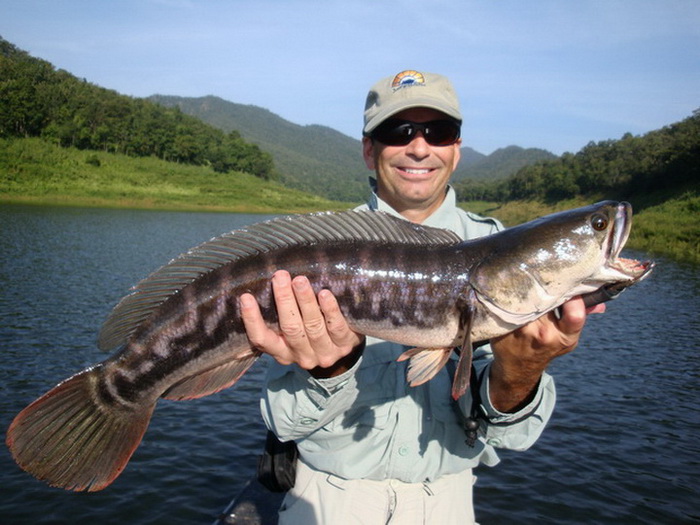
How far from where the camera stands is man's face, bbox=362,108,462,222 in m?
3.89

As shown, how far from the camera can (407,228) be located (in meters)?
3.20

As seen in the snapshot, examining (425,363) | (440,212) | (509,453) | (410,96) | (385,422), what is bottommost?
(509,453)

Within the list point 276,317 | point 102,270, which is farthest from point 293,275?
point 102,270

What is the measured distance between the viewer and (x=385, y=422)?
3254 millimetres

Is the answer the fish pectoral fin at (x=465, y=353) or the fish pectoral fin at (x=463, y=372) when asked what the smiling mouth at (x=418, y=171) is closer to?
the fish pectoral fin at (x=465, y=353)

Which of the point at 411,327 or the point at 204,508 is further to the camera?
the point at 204,508

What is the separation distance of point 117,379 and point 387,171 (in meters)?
2.35

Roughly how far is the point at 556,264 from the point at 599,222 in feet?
1.05

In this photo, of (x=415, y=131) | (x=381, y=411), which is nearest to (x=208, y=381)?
(x=381, y=411)

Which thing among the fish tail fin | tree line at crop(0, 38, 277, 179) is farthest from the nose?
tree line at crop(0, 38, 277, 179)

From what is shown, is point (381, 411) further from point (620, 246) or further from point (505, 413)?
point (620, 246)

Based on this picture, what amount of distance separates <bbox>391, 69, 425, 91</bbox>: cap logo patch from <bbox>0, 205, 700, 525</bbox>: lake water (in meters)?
6.04

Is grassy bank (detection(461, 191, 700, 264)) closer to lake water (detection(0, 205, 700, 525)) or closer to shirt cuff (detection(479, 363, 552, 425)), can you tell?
lake water (detection(0, 205, 700, 525))

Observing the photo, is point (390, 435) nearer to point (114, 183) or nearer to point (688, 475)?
point (688, 475)
